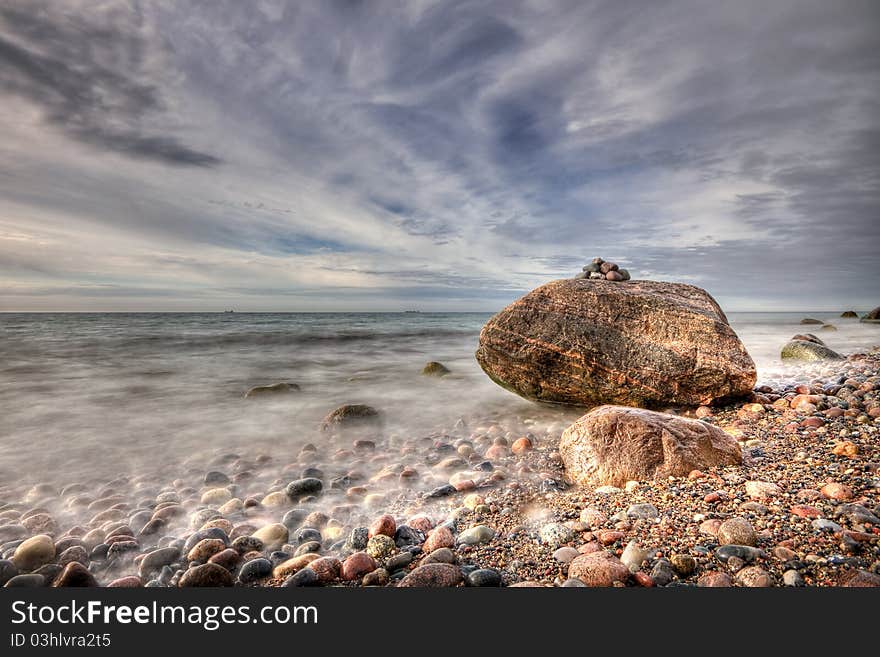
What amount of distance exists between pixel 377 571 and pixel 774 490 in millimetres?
2589

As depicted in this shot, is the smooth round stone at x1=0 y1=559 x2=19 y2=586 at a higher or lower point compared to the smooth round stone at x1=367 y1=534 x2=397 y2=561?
lower

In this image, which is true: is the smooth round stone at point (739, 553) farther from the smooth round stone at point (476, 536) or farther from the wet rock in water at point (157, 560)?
the wet rock in water at point (157, 560)

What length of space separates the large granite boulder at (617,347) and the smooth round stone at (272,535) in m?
3.65

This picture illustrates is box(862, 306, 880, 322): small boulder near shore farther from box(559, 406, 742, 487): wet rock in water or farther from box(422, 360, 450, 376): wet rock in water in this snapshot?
box(559, 406, 742, 487): wet rock in water

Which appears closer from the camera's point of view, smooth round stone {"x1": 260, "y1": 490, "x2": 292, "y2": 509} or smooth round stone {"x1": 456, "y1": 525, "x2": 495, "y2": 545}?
smooth round stone {"x1": 456, "y1": 525, "x2": 495, "y2": 545}

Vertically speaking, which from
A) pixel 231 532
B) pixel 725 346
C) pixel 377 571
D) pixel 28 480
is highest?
pixel 725 346

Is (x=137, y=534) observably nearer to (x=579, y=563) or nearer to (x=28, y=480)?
(x=28, y=480)

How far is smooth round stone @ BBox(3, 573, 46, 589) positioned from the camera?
242 cm

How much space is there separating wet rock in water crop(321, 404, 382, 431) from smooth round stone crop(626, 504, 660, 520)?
4.14 meters

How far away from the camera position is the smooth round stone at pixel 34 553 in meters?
2.64

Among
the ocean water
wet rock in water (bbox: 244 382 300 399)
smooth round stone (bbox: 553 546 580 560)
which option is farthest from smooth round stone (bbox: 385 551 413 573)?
wet rock in water (bbox: 244 382 300 399)

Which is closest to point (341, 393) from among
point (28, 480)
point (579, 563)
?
point (28, 480)

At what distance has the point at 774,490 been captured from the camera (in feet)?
8.59

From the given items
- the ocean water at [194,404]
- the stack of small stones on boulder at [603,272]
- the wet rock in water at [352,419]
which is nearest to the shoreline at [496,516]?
the ocean water at [194,404]
